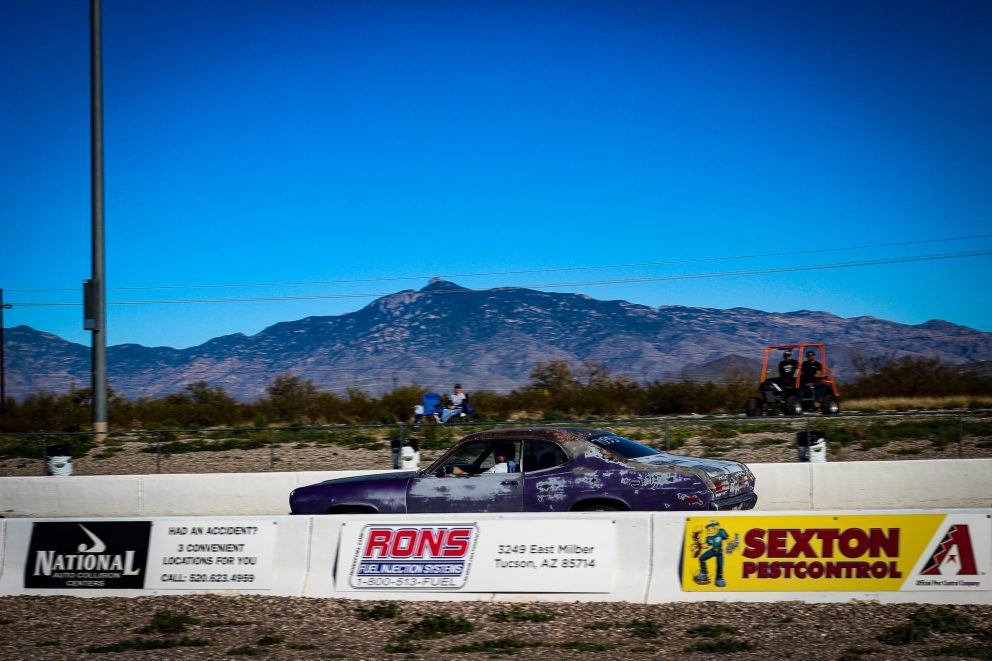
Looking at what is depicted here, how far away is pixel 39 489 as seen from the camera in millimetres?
18688

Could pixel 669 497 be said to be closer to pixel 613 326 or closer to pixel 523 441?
pixel 523 441

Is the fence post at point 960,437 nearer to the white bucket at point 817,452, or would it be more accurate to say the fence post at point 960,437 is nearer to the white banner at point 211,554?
the white bucket at point 817,452

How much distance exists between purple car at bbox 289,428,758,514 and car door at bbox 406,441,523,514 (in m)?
0.01

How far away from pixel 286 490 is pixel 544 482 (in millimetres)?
8707

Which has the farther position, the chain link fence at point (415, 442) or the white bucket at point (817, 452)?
the chain link fence at point (415, 442)

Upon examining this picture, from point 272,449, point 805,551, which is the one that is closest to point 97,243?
point 272,449

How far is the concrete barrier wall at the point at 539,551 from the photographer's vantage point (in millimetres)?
8156

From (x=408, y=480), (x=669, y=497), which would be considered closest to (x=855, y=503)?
(x=669, y=497)

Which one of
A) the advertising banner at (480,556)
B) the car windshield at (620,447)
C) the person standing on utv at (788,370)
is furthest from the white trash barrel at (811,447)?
the person standing on utv at (788,370)

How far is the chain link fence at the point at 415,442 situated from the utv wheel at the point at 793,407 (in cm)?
757

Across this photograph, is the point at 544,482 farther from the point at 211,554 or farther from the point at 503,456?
the point at 211,554

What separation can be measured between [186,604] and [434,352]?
120 m

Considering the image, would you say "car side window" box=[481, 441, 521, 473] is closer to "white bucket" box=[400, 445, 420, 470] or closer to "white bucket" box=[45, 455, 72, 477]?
"white bucket" box=[400, 445, 420, 470]

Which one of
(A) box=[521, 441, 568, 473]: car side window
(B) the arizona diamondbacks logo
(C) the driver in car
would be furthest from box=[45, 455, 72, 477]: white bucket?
(B) the arizona diamondbacks logo
